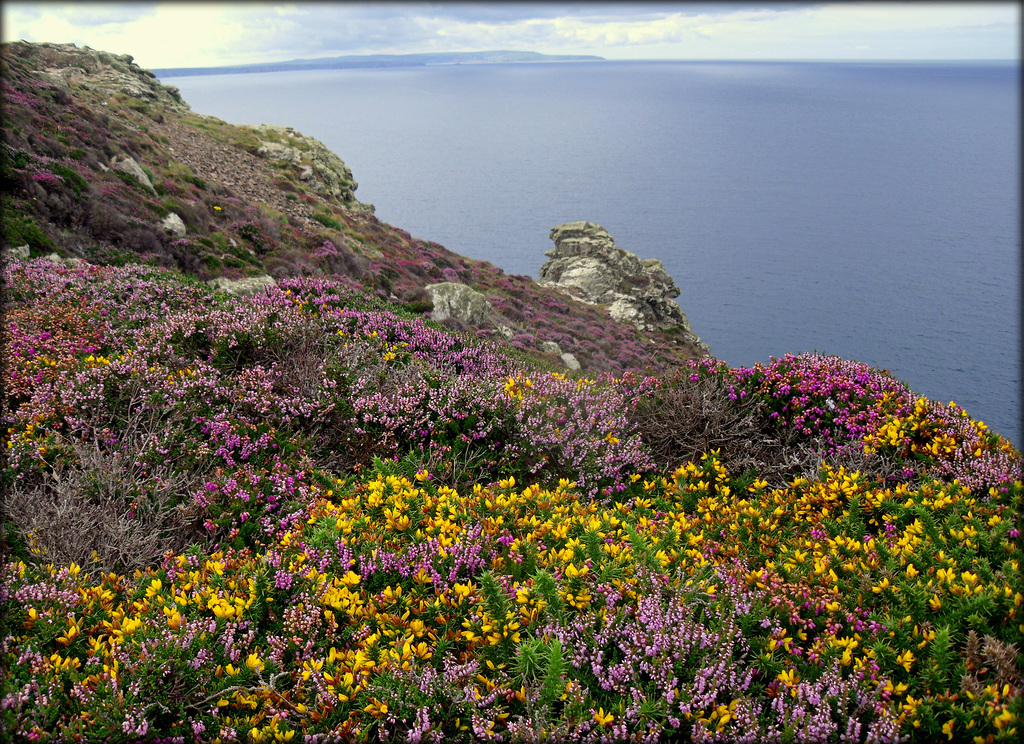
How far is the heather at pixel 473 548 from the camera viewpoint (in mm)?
3055

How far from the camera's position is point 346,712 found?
10.4 feet

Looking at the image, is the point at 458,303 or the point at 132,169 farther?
the point at 458,303

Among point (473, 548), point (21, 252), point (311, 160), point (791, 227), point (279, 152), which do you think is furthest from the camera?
point (791, 227)

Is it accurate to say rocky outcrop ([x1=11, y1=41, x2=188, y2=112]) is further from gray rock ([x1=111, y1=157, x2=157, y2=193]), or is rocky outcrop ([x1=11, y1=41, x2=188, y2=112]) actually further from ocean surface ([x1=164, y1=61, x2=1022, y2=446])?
ocean surface ([x1=164, y1=61, x2=1022, y2=446])

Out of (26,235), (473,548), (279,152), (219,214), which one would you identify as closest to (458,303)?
(219,214)

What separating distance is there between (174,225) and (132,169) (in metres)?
4.83

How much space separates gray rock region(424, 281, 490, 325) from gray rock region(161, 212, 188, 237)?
1120cm

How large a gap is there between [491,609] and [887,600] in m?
2.88

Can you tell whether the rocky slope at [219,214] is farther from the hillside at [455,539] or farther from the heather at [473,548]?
the heather at [473,548]

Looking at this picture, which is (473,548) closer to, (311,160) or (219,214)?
(219,214)

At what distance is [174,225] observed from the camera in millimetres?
19625

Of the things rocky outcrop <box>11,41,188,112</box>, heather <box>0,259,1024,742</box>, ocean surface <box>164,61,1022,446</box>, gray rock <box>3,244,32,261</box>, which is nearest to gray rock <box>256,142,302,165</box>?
rocky outcrop <box>11,41,188,112</box>

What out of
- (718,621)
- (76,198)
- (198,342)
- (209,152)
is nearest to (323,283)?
(198,342)

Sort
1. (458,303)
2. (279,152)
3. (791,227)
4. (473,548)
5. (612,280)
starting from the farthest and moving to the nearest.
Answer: (791,227) → (612,280) → (279,152) → (458,303) → (473,548)
